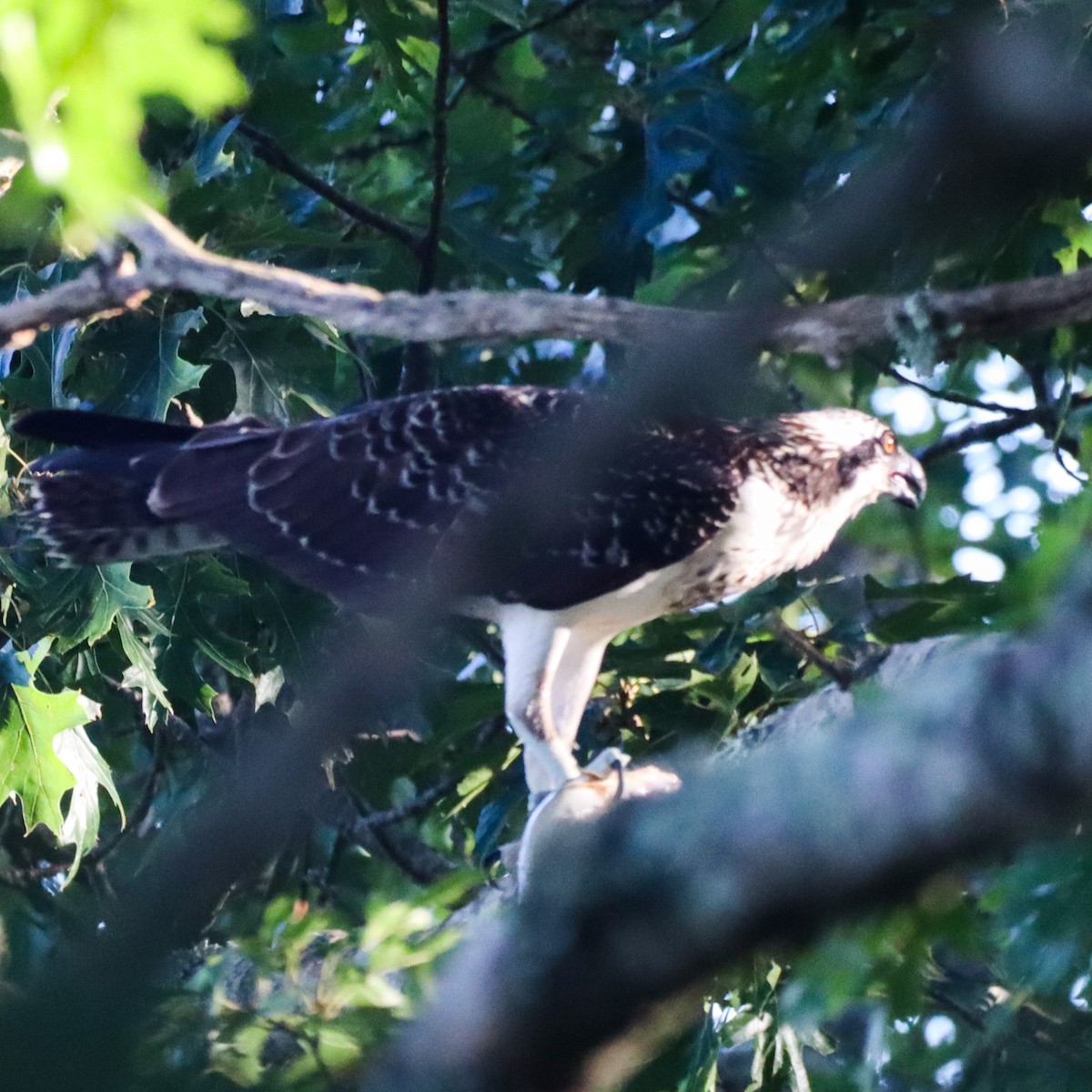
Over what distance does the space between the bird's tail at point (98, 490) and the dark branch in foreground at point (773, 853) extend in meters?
2.26

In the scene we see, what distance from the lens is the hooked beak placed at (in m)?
4.56

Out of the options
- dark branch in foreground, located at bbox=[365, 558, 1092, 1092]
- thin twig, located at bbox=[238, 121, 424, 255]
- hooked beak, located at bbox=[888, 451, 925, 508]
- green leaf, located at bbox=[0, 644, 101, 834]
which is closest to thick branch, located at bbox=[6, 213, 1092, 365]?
dark branch in foreground, located at bbox=[365, 558, 1092, 1092]

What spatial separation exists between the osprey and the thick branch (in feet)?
3.69

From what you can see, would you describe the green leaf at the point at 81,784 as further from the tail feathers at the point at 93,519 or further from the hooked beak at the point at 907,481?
the hooked beak at the point at 907,481

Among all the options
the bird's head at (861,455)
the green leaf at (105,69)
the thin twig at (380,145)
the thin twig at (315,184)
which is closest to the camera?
the green leaf at (105,69)

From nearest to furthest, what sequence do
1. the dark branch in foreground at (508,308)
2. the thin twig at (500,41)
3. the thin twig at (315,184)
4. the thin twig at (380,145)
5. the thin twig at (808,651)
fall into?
the dark branch in foreground at (508,308)
the thin twig at (808,651)
the thin twig at (315,184)
the thin twig at (500,41)
the thin twig at (380,145)

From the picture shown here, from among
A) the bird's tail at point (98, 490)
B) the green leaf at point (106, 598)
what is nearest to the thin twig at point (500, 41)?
the bird's tail at point (98, 490)

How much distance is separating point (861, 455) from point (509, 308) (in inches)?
85.4

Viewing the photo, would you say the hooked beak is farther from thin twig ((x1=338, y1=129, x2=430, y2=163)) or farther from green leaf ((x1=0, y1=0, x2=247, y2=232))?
green leaf ((x1=0, y1=0, x2=247, y2=232))

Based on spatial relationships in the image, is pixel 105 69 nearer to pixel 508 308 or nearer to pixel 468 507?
pixel 508 308

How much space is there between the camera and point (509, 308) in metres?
2.47

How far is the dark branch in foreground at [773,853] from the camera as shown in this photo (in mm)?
1439

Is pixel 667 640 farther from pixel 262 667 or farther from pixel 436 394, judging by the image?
pixel 262 667

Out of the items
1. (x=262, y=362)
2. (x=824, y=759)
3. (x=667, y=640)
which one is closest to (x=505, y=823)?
(x=667, y=640)
